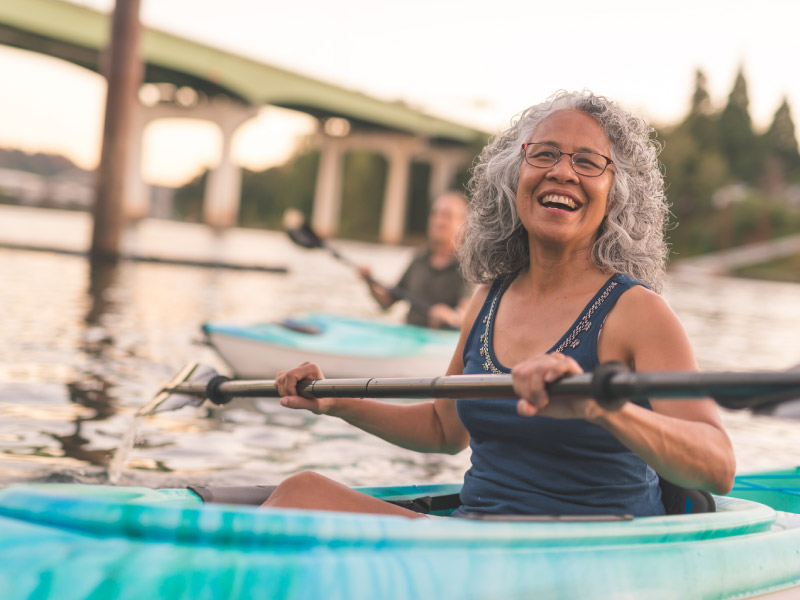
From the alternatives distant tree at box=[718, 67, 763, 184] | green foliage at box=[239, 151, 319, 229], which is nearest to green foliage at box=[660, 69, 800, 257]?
distant tree at box=[718, 67, 763, 184]

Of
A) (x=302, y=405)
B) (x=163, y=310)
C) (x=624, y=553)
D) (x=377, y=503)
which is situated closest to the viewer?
(x=624, y=553)

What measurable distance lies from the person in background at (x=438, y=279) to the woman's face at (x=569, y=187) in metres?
4.12

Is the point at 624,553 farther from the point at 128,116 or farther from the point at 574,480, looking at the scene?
the point at 128,116

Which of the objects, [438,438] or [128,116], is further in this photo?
[128,116]

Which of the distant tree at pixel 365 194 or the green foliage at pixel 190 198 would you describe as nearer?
the distant tree at pixel 365 194

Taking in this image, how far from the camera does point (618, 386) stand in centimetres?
165

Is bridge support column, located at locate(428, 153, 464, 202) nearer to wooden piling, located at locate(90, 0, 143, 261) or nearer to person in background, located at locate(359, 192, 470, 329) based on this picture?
wooden piling, located at locate(90, 0, 143, 261)

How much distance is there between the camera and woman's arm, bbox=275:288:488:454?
2.42 meters

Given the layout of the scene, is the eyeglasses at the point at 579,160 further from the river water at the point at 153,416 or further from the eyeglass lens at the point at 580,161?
the river water at the point at 153,416

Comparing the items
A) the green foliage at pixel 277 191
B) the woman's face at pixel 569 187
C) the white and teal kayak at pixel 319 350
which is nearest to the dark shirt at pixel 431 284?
the white and teal kayak at pixel 319 350

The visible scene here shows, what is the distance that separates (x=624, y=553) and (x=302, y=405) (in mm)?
914

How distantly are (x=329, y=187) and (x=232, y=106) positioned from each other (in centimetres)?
1181

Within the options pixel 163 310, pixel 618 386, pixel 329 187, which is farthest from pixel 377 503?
pixel 329 187

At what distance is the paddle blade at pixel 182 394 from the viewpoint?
11.0 ft
